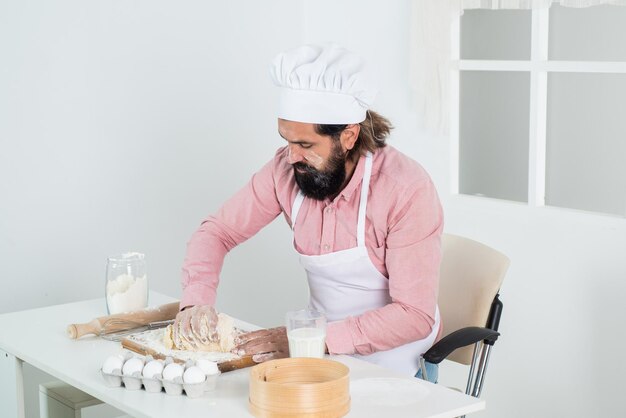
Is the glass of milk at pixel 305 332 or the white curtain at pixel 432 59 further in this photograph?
the white curtain at pixel 432 59

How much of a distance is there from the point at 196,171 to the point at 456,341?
173 cm

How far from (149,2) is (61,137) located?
0.63 m

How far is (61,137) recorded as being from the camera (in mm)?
3365

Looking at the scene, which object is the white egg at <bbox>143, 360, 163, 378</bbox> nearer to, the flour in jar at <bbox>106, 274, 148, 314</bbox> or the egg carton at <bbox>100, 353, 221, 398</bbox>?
the egg carton at <bbox>100, 353, 221, 398</bbox>

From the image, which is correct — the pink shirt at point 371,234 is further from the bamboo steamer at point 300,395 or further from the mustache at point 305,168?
the bamboo steamer at point 300,395

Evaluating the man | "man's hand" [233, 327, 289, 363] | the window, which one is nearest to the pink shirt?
the man

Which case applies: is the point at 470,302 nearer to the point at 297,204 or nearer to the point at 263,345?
the point at 297,204

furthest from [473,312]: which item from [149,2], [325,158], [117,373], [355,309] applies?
[149,2]

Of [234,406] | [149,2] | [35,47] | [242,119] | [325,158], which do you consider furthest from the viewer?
[242,119]

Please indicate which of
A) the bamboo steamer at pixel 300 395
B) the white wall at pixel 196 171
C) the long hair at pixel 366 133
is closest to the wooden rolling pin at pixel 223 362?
the bamboo steamer at pixel 300 395

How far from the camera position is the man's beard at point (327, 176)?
244 centimetres

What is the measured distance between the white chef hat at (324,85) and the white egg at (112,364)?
0.79 m

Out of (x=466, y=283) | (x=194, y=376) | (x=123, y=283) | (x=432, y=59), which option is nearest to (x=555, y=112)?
(x=432, y=59)

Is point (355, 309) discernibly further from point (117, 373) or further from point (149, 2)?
point (149, 2)
